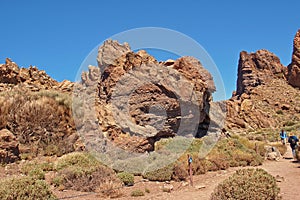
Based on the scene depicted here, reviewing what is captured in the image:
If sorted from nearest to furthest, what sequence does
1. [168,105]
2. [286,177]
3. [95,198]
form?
[95,198], [286,177], [168,105]

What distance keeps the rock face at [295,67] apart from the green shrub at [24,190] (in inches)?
2480

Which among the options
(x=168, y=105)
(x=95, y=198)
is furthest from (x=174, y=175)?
(x=168, y=105)

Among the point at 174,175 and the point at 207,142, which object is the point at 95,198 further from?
the point at 207,142

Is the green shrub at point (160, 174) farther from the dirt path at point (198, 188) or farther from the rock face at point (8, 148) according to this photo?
the rock face at point (8, 148)

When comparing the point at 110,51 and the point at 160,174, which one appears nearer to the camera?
the point at 160,174

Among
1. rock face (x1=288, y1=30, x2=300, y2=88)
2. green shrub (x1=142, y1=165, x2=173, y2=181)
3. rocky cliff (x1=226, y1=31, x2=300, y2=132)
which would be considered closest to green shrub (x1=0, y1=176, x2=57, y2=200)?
green shrub (x1=142, y1=165, x2=173, y2=181)

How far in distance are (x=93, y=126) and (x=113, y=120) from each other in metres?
1.05

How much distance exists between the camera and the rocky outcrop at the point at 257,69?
228ft

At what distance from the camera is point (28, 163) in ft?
35.0

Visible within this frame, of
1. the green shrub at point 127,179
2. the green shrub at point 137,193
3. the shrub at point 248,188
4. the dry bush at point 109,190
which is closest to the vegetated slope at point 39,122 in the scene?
the green shrub at point 127,179

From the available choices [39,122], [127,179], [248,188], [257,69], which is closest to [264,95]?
[257,69]

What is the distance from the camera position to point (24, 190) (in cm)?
589

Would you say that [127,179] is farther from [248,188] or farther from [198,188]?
[248,188]

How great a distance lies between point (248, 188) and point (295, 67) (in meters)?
64.2
